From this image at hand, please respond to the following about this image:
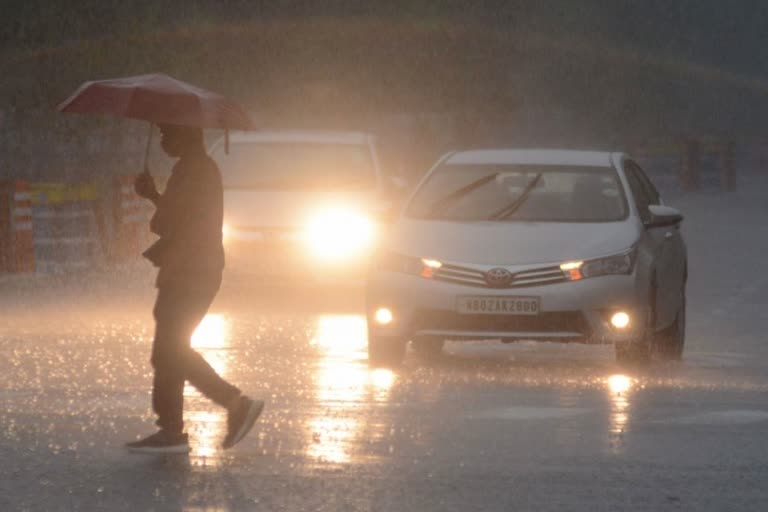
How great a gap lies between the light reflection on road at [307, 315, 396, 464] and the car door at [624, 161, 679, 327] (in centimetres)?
216

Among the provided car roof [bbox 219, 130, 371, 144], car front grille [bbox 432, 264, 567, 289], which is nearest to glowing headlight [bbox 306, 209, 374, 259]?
car roof [bbox 219, 130, 371, 144]

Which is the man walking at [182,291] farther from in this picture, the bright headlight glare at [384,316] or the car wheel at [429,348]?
the car wheel at [429,348]

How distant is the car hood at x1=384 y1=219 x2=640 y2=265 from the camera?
13461 millimetres

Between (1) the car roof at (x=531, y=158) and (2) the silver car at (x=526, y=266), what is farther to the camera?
(1) the car roof at (x=531, y=158)

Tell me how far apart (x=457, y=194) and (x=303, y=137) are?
808 cm

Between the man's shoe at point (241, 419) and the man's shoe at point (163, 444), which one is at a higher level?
the man's shoe at point (241, 419)

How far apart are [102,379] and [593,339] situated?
10.8 feet

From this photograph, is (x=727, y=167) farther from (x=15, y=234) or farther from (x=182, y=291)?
(x=182, y=291)

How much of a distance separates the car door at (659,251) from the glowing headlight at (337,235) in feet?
19.1

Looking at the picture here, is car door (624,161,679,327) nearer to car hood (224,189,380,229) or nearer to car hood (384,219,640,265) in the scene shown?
car hood (384,219,640,265)

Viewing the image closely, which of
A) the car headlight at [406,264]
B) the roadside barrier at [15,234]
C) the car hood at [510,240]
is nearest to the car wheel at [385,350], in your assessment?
the car headlight at [406,264]

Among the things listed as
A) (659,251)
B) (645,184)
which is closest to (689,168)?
(645,184)

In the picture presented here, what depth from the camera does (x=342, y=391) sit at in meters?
12.0

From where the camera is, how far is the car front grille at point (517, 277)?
13.3 meters
